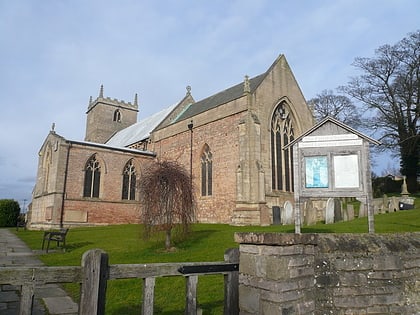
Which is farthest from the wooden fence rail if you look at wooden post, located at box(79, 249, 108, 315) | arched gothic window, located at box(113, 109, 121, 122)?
arched gothic window, located at box(113, 109, 121, 122)

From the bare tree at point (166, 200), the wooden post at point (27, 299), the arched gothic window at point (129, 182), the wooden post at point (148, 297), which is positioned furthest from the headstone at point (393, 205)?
A: the wooden post at point (27, 299)

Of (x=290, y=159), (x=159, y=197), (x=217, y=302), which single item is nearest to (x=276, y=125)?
(x=290, y=159)

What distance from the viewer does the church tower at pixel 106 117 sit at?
46.8 metres

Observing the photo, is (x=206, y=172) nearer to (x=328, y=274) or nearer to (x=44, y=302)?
(x=44, y=302)

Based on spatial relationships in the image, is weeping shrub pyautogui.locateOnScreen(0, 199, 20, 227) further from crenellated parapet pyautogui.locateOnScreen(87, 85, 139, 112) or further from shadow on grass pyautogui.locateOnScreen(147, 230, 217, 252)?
shadow on grass pyautogui.locateOnScreen(147, 230, 217, 252)

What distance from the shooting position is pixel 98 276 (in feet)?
9.64

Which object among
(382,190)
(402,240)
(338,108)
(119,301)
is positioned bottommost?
(119,301)

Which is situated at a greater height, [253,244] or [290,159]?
[290,159]

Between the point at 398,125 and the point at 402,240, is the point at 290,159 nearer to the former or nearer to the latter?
the point at 398,125

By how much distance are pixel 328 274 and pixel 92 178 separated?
80.7 ft

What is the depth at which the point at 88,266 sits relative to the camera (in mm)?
2926

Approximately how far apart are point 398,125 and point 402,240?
29368 mm

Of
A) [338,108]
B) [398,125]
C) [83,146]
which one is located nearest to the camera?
[83,146]

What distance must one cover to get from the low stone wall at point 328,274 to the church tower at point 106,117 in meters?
45.8
